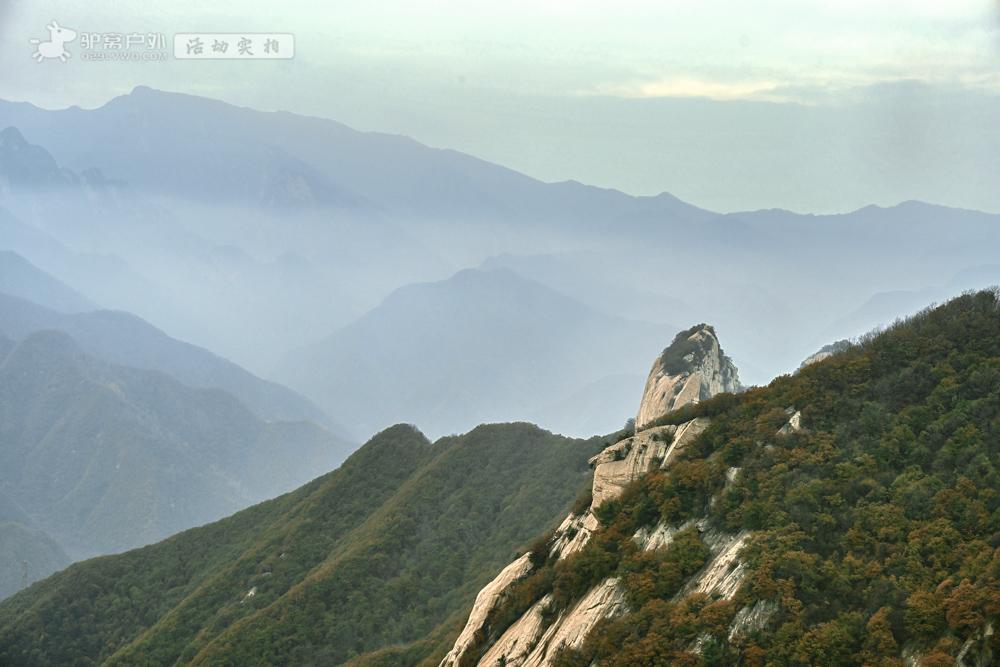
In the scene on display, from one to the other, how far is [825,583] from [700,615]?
322cm

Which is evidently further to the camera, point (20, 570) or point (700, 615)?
point (20, 570)

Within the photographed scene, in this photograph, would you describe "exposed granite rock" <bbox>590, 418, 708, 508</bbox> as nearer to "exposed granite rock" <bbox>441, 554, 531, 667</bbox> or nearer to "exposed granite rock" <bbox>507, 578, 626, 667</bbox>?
"exposed granite rock" <bbox>441, 554, 531, 667</bbox>

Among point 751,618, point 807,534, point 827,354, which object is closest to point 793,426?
point 807,534

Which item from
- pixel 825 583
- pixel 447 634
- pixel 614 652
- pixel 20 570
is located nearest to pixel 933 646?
pixel 825 583

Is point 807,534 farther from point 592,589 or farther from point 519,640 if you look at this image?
point 519,640

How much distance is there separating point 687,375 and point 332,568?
25071 mm

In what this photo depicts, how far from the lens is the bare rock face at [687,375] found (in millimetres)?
63156

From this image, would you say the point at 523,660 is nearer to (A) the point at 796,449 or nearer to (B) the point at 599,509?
(B) the point at 599,509

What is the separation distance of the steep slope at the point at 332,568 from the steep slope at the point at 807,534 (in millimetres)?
18847

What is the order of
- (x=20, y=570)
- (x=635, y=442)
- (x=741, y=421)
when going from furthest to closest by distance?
(x=20, y=570) < (x=635, y=442) < (x=741, y=421)

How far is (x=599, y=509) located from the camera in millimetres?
35031

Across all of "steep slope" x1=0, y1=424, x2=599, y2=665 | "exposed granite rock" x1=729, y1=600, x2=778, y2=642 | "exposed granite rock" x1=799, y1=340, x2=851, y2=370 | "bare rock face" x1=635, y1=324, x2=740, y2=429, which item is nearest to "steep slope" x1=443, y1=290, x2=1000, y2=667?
"exposed granite rock" x1=729, y1=600, x2=778, y2=642

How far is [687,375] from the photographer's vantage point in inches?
2534

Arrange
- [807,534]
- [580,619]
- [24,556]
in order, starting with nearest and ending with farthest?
[807,534], [580,619], [24,556]
